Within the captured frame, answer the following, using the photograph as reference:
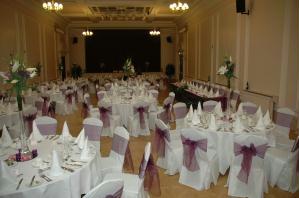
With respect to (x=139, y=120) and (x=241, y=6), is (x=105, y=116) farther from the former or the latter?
(x=241, y=6)

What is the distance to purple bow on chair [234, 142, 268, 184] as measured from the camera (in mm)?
3830

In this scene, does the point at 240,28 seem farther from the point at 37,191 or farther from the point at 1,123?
the point at 37,191

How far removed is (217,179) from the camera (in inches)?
184

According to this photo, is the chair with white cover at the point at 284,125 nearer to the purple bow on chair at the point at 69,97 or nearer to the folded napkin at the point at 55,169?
the folded napkin at the point at 55,169

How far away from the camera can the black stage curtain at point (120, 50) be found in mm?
22547

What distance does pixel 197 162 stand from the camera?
4312 mm

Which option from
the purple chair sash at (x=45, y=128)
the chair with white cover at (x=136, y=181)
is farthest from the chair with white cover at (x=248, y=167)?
the purple chair sash at (x=45, y=128)

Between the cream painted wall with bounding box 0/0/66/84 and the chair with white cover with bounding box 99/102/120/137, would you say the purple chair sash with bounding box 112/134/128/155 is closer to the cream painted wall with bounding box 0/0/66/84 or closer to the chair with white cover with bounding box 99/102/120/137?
the chair with white cover with bounding box 99/102/120/137

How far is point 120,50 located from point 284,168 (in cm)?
1984

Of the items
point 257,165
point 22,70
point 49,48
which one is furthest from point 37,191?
point 49,48

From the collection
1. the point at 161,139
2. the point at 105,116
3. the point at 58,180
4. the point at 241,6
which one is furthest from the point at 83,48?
the point at 58,180

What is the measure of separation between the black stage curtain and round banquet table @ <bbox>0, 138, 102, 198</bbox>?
19160mm

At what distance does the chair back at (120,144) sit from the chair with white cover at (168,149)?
0.85 meters

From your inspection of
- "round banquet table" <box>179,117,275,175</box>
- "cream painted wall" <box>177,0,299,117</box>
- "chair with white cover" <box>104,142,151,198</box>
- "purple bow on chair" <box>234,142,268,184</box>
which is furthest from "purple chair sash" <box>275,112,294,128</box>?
"chair with white cover" <box>104,142,151,198</box>
